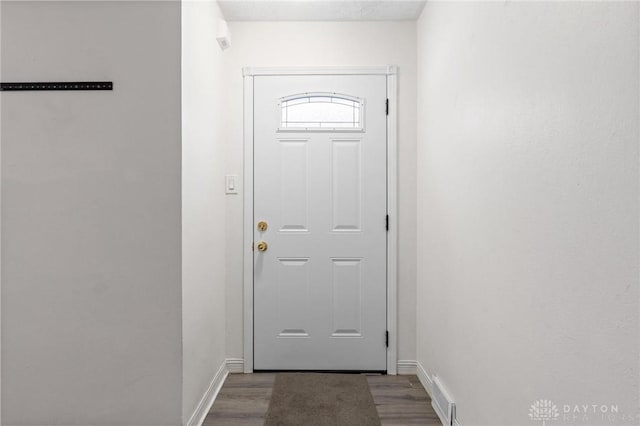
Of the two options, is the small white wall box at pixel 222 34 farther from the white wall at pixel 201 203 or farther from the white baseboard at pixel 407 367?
the white baseboard at pixel 407 367

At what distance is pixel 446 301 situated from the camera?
2.07 meters

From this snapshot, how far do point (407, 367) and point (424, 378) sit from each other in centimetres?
22

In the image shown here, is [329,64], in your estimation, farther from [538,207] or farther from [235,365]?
[235,365]

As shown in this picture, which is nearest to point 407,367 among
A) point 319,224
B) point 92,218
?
point 319,224

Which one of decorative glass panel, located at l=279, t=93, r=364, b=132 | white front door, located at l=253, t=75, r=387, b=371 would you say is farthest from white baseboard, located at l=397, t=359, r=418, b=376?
decorative glass panel, located at l=279, t=93, r=364, b=132

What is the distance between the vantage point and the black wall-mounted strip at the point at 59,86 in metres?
1.77

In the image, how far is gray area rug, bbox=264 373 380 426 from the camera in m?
2.07

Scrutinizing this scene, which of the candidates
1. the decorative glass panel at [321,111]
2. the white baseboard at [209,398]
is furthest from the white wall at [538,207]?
the white baseboard at [209,398]

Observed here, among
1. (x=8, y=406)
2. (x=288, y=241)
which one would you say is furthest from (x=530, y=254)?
(x=8, y=406)

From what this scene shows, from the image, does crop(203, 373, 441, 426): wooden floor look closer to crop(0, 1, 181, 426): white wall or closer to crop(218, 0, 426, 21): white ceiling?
crop(0, 1, 181, 426): white wall

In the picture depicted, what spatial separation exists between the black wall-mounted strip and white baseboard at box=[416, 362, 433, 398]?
8.08 feet

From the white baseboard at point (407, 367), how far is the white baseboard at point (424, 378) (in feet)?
0.09

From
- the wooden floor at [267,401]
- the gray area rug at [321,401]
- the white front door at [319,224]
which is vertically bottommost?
the wooden floor at [267,401]

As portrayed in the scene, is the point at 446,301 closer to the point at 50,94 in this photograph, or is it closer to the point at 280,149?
the point at 280,149
